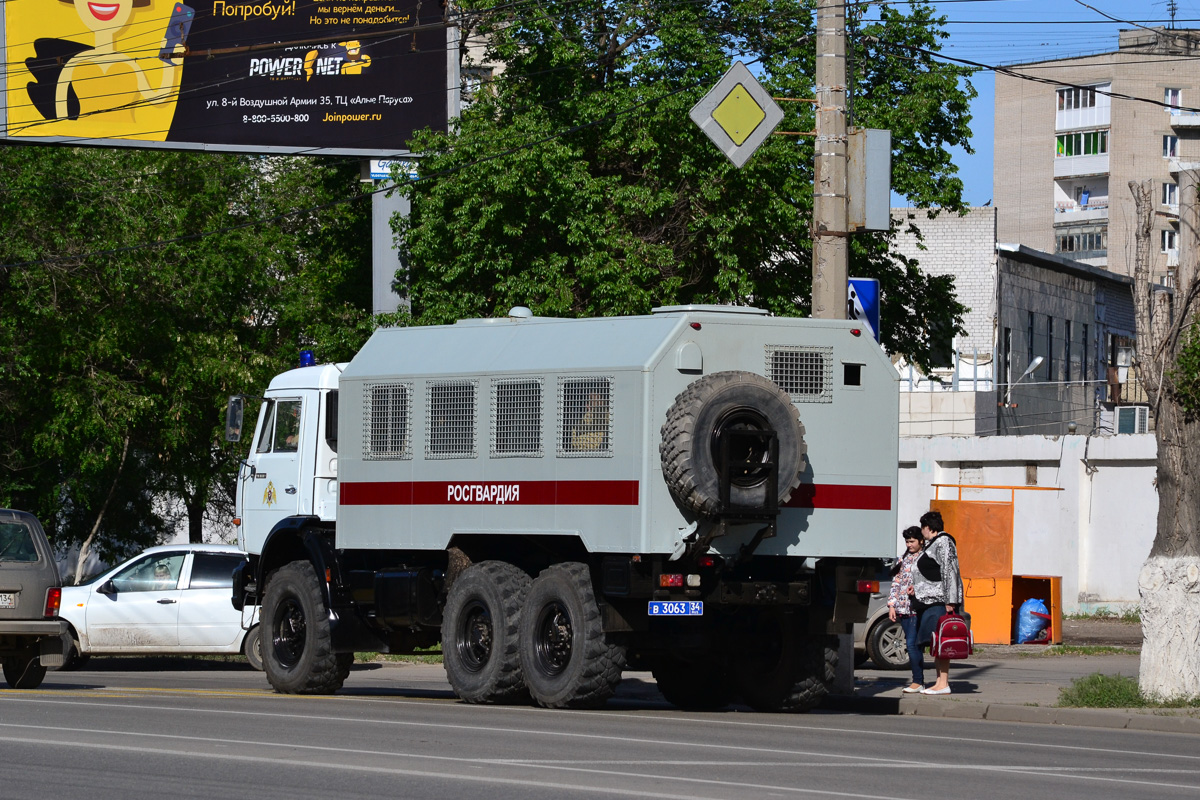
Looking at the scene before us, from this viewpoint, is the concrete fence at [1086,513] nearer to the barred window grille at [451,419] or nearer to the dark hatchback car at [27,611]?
the barred window grille at [451,419]

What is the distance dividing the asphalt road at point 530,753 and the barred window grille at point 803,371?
270cm

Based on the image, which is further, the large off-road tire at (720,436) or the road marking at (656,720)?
the large off-road tire at (720,436)

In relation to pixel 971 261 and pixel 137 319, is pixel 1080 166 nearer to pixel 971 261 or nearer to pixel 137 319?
pixel 971 261

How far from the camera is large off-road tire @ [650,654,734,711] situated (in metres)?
16.1

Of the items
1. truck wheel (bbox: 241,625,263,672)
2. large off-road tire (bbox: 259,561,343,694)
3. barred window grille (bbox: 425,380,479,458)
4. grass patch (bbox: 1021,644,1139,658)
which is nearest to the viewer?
barred window grille (bbox: 425,380,479,458)

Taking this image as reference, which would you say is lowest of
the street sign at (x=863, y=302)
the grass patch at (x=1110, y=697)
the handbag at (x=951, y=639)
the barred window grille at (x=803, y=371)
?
the grass patch at (x=1110, y=697)

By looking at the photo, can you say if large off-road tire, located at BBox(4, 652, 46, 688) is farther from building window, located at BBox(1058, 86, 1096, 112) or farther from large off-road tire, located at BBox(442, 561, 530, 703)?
building window, located at BBox(1058, 86, 1096, 112)

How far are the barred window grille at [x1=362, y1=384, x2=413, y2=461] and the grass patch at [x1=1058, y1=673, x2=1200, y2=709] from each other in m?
6.24

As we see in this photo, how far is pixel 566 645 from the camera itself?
14.5 m

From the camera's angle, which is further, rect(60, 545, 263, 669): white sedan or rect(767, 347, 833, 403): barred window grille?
rect(60, 545, 263, 669): white sedan

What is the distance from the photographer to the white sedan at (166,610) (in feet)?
72.0

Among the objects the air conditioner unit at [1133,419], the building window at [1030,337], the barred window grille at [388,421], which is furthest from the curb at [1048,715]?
the building window at [1030,337]

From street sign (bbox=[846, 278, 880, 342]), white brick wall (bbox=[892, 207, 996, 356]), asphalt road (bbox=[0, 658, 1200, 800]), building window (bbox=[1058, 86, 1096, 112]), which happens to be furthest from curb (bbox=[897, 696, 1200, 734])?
building window (bbox=[1058, 86, 1096, 112])

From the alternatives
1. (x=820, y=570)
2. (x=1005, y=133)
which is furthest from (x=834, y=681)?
(x=1005, y=133)
